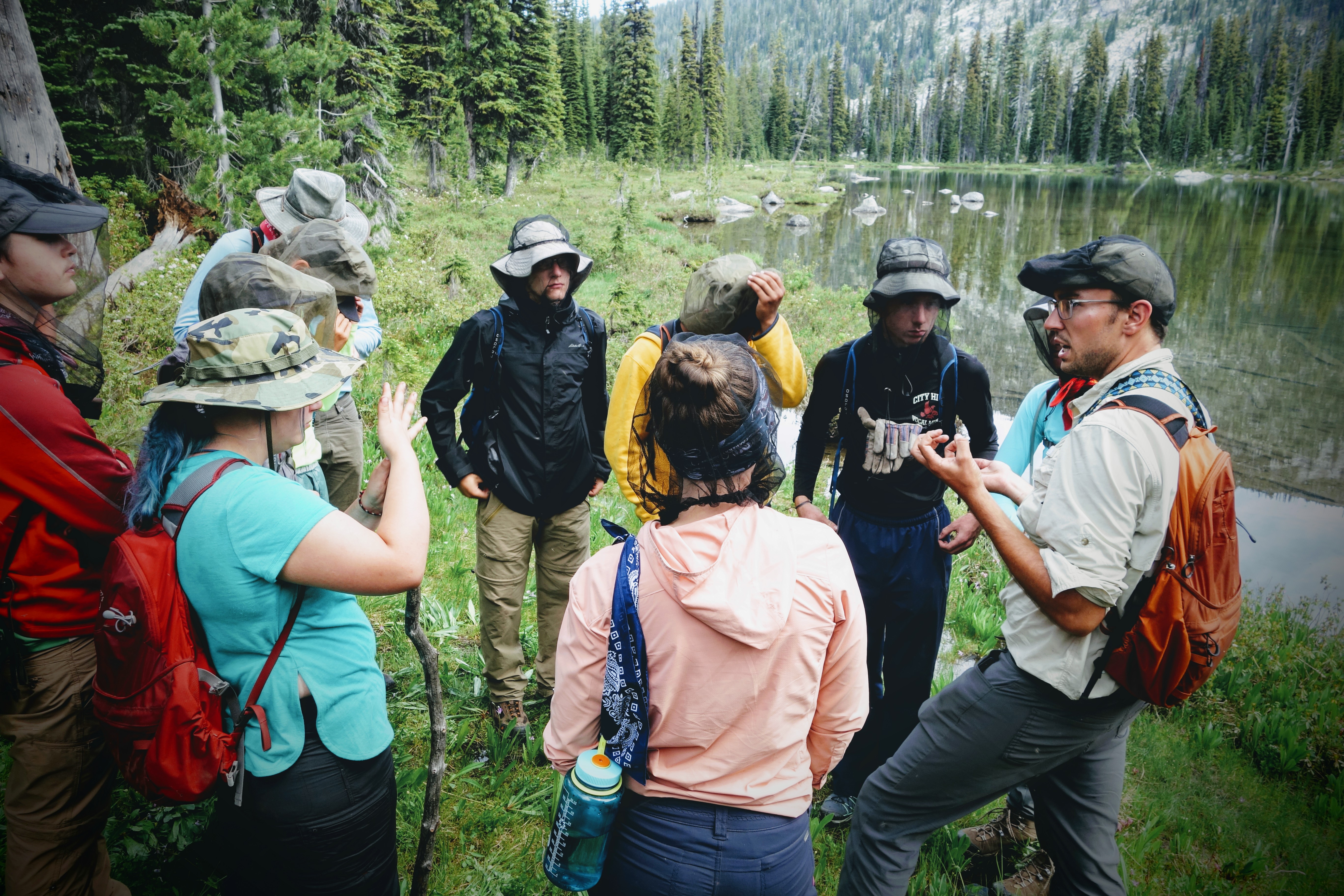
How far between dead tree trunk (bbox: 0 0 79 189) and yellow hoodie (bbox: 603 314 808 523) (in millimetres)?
4011

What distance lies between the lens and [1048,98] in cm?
10425

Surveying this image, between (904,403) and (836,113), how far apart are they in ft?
374

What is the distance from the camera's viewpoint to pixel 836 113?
340 feet

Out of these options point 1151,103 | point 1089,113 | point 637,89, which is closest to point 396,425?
point 637,89

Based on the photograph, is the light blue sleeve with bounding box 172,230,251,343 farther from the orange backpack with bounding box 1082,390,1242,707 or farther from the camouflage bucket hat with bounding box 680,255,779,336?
the orange backpack with bounding box 1082,390,1242,707

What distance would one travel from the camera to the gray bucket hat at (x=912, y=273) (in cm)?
316

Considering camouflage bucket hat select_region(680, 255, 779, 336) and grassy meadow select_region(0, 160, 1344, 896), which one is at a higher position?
camouflage bucket hat select_region(680, 255, 779, 336)

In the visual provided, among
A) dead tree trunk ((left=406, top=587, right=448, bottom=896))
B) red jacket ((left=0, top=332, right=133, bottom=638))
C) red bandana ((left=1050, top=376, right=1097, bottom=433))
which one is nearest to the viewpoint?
red jacket ((left=0, top=332, right=133, bottom=638))

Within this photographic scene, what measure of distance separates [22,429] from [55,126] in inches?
160

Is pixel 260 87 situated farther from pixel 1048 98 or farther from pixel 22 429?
pixel 1048 98

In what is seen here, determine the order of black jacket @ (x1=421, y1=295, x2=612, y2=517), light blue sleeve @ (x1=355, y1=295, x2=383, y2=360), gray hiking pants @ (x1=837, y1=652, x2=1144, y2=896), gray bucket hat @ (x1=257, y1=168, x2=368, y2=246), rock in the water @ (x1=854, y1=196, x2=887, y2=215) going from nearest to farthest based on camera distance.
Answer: gray hiking pants @ (x1=837, y1=652, x2=1144, y2=896) < black jacket @ (x1=421, y1=295, x2=612, y2=517) < gray bucket hat @ (x1=257, y1=168, x2=368, y2=246) < light blue sleeve @ (x1=355, y1=295, x2=383, y2=360) < rock in the water @ (x1=854, y1=196, x2=887, y2=215)

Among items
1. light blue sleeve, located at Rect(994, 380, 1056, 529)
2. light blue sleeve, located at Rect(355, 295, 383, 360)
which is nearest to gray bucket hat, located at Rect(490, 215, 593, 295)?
light blue sleeve, located at Rect(355, 295, 383, 360)

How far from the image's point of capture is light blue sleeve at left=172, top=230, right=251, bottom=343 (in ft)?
10.8

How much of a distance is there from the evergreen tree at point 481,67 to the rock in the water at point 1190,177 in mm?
64462
